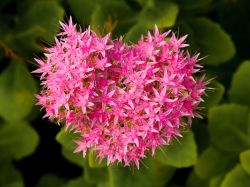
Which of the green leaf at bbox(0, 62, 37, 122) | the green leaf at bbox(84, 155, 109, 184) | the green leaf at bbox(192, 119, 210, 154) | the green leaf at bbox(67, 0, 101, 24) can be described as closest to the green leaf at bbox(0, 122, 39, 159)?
the green leaf at bbox(0, 62, 37, 122)

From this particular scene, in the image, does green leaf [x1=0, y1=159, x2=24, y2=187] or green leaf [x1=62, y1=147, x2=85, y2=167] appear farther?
green leaf [x1=0, y1=159, x2=24, y2=187]

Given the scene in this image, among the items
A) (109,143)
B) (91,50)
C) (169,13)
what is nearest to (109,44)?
(91,50)

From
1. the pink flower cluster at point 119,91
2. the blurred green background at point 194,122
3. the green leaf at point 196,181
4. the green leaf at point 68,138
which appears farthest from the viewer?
the green leaf at point 196,181

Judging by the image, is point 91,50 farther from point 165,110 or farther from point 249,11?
point 249,11

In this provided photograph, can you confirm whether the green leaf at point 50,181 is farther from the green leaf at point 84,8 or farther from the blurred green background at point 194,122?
the green leaf at point 84,8

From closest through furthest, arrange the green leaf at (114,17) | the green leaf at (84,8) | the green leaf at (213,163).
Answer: the green leaf at (114,17)
the green leaf at (213,163)
the green leaf at (84,8)

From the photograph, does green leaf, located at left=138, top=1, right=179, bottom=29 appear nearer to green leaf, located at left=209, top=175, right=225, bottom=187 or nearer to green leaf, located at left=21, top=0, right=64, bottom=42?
green leaf, located at left=21, top=0, right=64, bottom=42

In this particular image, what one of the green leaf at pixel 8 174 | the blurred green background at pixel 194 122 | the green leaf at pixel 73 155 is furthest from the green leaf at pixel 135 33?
the green leaf at pixel 8 174
